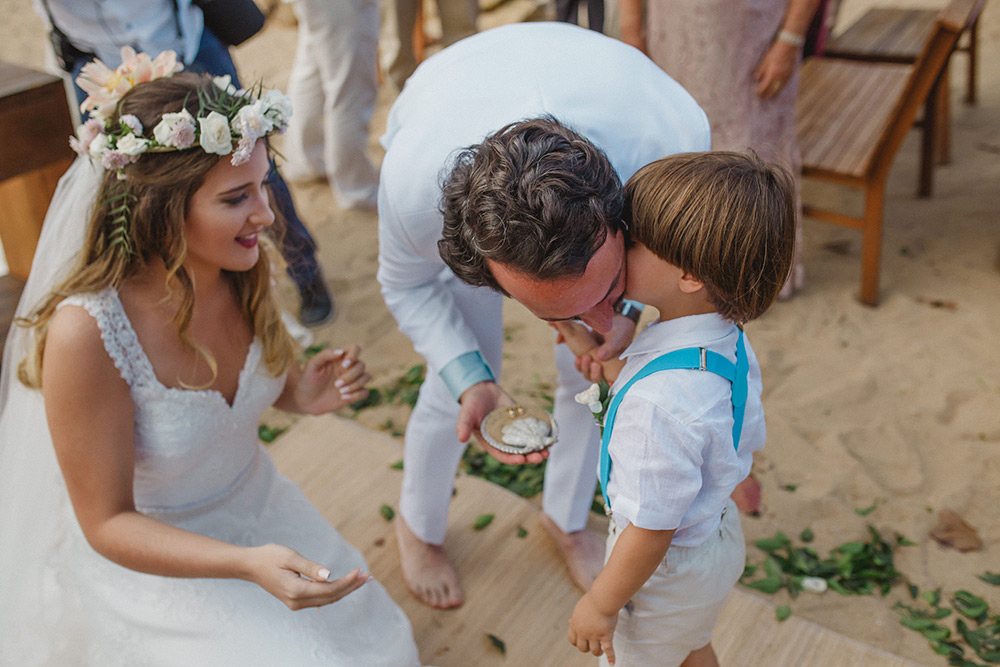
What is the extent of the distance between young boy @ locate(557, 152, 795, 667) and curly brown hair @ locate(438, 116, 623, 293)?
0.32ft

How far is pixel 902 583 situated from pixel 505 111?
1730mm

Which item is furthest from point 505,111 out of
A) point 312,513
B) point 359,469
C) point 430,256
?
point 359,469

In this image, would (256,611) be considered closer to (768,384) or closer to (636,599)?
(636,599)

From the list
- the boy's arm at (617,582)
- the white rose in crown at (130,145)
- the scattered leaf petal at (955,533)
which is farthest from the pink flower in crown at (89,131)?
the scattered leaf petal at (955,533)

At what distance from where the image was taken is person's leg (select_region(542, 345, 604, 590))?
7.32 feet

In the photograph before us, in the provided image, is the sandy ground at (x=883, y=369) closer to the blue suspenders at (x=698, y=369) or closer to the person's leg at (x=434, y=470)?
the person's leg at (x=434, y=470)

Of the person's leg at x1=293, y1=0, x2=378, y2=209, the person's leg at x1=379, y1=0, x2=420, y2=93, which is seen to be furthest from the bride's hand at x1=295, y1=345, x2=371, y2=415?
the person's leg at x1=379, y1=0, x2=420, y2=93

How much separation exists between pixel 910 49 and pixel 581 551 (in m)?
3.30

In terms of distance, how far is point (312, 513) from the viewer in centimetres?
214

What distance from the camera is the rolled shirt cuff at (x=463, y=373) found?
78.1 inches

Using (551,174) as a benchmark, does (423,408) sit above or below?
below

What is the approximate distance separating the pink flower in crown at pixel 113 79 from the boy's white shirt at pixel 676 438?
3.76ft

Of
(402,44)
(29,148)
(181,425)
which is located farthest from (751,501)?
(402,44)

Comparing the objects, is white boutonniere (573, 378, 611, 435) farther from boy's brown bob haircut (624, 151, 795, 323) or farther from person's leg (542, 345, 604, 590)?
person's leg (542, 345, 604, 590)
